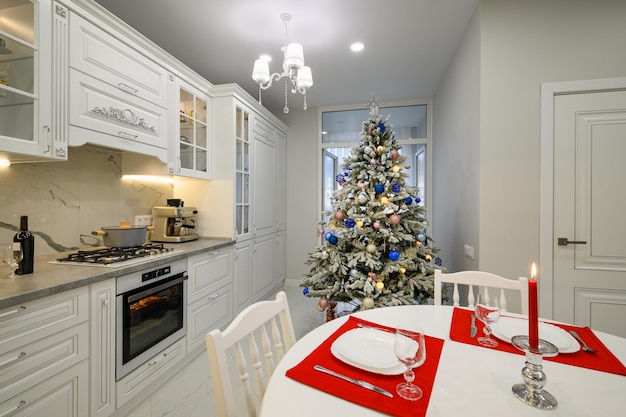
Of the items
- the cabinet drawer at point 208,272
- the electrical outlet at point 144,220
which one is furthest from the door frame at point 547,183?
the electrical outlet at point 144,220

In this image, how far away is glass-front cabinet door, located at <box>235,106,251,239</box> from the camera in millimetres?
3132

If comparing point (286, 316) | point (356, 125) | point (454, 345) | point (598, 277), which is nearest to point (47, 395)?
point (286, 316)

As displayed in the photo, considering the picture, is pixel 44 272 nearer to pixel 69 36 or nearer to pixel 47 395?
pixel 47 395

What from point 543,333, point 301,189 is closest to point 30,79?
point 543,333

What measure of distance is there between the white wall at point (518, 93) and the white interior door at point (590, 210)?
16 centimetres

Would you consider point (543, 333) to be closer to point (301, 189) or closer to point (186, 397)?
point (186, 397)

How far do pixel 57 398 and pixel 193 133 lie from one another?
2139 millimetres

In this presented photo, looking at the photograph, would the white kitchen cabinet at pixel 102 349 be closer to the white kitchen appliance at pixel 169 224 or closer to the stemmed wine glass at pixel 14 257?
the stemmed wine glass at pixel 14 257

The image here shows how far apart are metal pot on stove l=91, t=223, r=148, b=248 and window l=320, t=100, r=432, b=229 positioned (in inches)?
99.1

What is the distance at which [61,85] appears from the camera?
1.63 m

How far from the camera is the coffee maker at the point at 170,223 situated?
8.74ft

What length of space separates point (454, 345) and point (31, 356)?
175 cm

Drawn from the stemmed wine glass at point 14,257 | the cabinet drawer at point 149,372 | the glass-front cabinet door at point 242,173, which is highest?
the glass-front cabinet door at point 242,173

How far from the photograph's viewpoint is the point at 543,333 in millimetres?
1057
